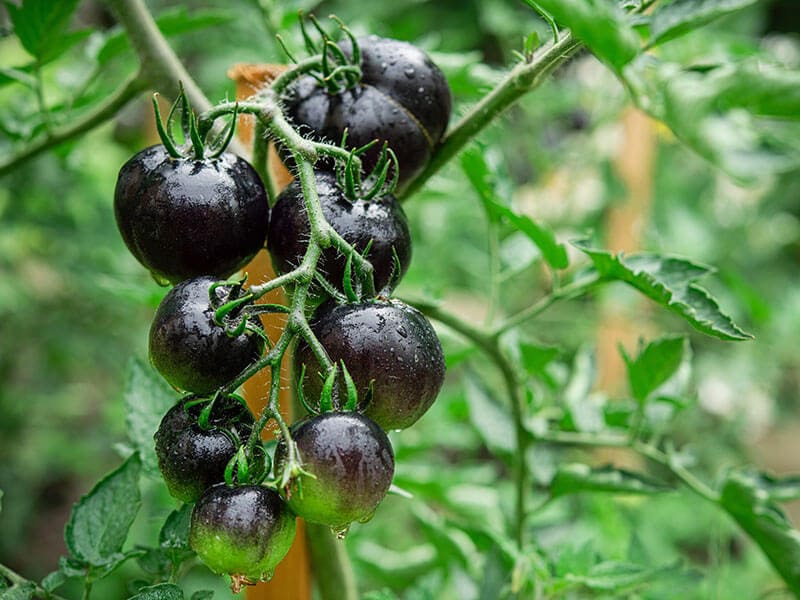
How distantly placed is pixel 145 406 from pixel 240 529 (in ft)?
0.75

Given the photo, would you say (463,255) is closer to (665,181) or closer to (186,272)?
(665,181)

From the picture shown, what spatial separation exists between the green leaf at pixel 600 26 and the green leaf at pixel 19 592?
0.42 metres

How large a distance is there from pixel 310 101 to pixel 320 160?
0.18 ft

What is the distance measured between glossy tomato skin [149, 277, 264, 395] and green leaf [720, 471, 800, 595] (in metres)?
0.41

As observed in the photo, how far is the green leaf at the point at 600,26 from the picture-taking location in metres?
0.38

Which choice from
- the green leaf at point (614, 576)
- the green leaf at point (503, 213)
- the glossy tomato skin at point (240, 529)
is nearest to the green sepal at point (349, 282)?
the glossy tomato skin at point (240, 529)

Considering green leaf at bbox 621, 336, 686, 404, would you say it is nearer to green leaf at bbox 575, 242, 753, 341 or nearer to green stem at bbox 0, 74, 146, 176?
green leaf at bbox 575, 242, 753, 341

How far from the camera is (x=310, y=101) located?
555 millimetres

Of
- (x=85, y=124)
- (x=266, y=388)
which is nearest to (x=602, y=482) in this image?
(x=266, y=388)

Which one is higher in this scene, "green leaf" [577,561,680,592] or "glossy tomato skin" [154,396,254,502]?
"glossy tomato skin" [154,396,254,502]

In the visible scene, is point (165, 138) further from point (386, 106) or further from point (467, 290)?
point (467, 290)

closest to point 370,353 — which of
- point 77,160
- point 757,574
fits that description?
point 77,160

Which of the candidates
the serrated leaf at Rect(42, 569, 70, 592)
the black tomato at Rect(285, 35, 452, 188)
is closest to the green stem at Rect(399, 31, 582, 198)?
the black tomato at Rect(285, 35, 452, 188)

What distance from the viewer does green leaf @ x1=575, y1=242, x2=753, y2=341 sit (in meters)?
0.49
